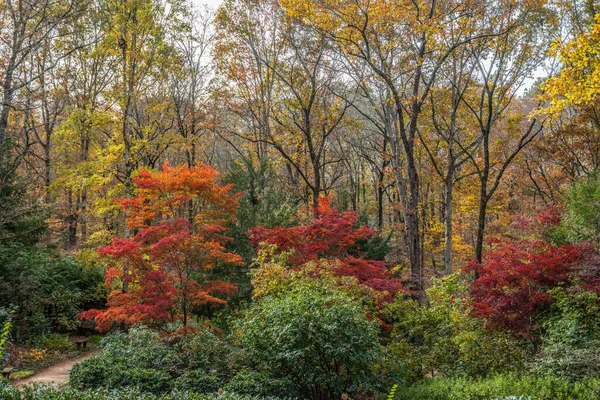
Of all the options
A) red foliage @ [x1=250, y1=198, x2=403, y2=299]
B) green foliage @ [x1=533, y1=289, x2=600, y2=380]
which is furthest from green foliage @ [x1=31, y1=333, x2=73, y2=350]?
green foliage @ [x1=533, y1=289, x2=600, y2=380]

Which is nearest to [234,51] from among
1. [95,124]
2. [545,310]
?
[95,124]

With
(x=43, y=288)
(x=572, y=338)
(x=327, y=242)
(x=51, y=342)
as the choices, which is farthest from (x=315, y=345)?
(x=43, y=288)

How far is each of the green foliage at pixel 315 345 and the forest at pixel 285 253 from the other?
0.11 ft

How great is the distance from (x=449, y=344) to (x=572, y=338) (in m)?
2.07

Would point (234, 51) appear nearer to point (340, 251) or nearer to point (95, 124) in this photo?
point (95, 124)

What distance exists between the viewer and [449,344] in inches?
338

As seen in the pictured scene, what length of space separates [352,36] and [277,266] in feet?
22.5

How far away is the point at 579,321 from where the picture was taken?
7.78 m

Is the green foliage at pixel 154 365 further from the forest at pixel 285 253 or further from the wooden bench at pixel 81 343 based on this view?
the wooden bench at pixel 81 343

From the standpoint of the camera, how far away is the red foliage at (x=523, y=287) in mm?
8453

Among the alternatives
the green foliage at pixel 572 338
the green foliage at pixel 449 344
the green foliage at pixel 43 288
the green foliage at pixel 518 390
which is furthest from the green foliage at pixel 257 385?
the green foliage at pixel 43 288

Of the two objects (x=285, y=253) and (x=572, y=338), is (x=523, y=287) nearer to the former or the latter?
(x=572, y=338)

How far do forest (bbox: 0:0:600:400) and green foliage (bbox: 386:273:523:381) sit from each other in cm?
4

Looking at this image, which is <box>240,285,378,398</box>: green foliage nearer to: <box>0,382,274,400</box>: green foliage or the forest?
the forest
